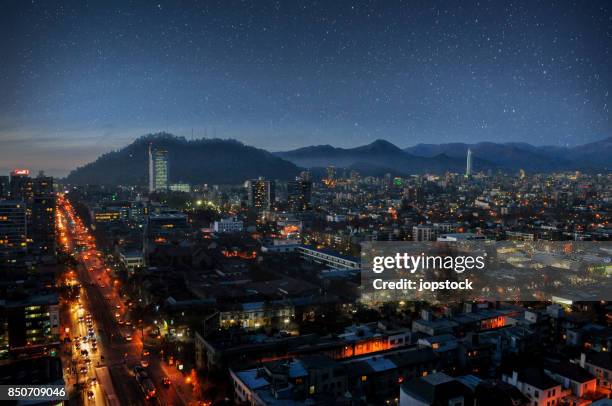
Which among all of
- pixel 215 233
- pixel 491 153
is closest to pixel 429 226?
pixel 215 233

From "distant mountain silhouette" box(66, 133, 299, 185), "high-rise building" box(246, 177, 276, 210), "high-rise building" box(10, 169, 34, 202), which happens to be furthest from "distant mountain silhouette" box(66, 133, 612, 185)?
"high-rise building" box(10, 169, 34, 202)

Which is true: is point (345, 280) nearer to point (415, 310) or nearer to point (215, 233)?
point (415, 310)

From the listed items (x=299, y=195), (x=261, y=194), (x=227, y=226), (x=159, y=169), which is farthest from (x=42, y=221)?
(x=159, y=169)

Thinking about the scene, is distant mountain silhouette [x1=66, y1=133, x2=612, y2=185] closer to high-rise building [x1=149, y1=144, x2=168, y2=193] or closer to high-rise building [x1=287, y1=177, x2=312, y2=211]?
high-rise building [x1=149, y1=144, x2=168, y2=193]

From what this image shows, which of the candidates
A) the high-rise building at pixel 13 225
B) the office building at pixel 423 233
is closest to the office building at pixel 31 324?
the high-rise building at pixel 13 225

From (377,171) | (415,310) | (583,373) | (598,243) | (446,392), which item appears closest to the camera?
(446,392)

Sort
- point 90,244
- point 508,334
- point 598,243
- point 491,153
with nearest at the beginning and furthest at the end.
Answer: point 508,334
point 598,243
point 90,244
point 491,153
